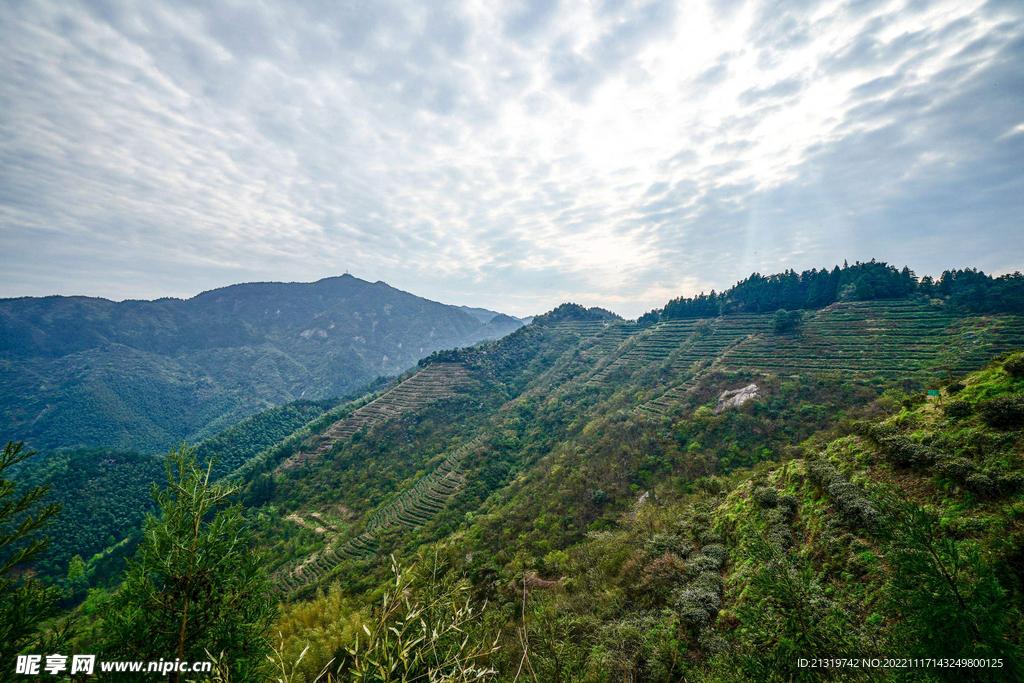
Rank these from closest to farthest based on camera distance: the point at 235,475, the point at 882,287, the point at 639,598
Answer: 1. the point at 639,598
2. the point at 882,287
3. the point at 235,475

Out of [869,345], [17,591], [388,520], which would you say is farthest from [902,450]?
[388,520]

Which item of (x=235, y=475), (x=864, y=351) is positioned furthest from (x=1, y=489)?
(x=235, y=475)

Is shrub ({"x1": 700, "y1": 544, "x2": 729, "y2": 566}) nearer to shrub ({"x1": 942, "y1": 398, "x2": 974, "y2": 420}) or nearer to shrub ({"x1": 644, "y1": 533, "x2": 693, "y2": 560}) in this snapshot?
shrub ({"x1": 644, "y1": 533, "x2": 693, "y2": 560})

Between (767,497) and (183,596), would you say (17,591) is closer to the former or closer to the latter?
(183,596)

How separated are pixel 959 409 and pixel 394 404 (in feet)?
223

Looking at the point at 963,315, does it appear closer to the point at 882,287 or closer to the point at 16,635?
the point at 882,287

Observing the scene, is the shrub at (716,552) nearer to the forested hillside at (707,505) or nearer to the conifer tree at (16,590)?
the forested hillside at (707,505)

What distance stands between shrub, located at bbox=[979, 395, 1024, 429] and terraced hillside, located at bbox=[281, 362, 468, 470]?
62265mm

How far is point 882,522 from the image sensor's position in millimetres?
5977

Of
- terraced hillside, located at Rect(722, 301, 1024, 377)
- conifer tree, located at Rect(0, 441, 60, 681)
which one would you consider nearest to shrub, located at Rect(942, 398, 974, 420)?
terraced hillside, located at Rect(722, 301, 1024, 377)

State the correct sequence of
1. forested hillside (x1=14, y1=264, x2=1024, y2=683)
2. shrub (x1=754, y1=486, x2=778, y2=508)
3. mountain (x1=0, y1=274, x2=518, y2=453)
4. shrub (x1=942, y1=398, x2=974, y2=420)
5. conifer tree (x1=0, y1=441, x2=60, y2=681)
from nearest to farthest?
1. conifer tree (x1=0, y1=441, x2=60, y2=681)
2. forested hillside (x1=14, y1=264, x2=1024, y2=683)
3. shrub (x1=942, y1=398, x2=974, y2=420)
4. shrub (x1=754, y1=486, x2=778, y2=508)
5. mountain (x1=0, y1=274, x2=518, y2=453)

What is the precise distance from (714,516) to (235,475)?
2590 inches

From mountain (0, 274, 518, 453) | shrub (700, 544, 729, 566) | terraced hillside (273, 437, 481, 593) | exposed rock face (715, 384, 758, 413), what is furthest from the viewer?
mountain (0, 274, 518, 453)

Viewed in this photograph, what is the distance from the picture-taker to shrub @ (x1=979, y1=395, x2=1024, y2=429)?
34.6 feet
